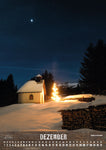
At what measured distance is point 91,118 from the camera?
7.04 m

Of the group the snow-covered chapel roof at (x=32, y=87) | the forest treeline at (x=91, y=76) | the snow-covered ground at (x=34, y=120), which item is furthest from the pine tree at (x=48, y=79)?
the snow-covered ground at (x=34, y=120)

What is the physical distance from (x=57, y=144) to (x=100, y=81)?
22.7 m

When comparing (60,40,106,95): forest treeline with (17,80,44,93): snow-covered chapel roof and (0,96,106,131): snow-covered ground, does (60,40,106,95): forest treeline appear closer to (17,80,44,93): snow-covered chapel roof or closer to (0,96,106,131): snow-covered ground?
(17,80,44,93): snow-covered chapel roof

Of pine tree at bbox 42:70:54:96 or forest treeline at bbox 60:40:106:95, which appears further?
pine tree at bbox 42:70:54:96

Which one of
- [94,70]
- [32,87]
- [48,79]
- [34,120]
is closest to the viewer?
[34,120]

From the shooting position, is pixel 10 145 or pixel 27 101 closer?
pixel 10 145

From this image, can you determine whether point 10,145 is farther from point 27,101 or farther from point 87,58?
point 87,58

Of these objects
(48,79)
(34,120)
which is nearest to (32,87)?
(34,120)

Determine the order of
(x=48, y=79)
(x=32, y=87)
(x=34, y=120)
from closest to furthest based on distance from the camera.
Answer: (x=34, y=120) → (x=32, y=87) → (x=48, y=79)

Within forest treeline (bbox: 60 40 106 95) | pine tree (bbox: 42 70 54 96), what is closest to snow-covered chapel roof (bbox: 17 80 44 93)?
forest treeline (bbox: 60 40 106 95)

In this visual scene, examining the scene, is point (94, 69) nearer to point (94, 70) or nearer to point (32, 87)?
point (94, 70)

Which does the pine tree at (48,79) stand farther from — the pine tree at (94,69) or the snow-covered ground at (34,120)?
the snow-covered ground at (34,120)

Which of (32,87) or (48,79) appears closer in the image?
(32,87)

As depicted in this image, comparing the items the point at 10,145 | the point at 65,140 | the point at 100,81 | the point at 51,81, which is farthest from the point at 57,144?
the point at 51,81
